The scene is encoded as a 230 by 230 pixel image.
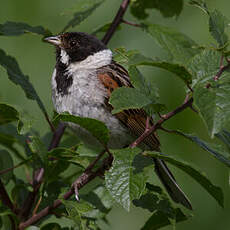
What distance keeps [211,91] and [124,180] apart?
423mm

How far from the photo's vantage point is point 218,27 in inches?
69.4

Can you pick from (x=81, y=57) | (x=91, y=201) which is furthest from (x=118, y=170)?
(x=81, y=57)

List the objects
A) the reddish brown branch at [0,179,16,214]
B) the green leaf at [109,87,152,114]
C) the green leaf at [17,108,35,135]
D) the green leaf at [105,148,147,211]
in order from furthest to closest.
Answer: the reddish brown branch at [0,179,16,214]
the green leaf at [17,108,35,135]
the green leaf at [105,148,147,211]
the green leaf at [109,87,152,114]

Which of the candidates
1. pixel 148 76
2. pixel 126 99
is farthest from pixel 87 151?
pixel 148 76

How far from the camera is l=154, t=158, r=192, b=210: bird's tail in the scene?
263cm

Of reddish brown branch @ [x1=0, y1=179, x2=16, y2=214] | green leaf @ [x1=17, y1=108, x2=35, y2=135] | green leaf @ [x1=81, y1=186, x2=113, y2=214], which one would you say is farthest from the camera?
green leaf @ [x1=81, y1=186, x2=113, y2=214]

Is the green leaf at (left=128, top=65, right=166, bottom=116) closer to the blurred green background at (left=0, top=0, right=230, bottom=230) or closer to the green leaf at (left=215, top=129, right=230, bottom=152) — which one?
the green leaf at (left=215, top=129, right=230, bottom=152)

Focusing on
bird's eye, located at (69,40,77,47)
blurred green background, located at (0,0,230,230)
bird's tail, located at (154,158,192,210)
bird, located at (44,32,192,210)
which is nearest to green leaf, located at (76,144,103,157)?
bird, located at (44,32,192,210)

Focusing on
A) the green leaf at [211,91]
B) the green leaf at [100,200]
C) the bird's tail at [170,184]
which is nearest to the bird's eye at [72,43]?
the bird's tail at [170,184]

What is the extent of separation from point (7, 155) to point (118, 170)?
0.80 meters

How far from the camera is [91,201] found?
7.78 ft

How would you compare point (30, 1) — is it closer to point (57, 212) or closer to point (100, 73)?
point (100, 73)

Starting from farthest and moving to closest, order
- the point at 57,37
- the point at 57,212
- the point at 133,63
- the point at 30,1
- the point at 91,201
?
the point at 30,1
the point at 57,37
the point at 91,201
the point at 57,212
the point at 133,63

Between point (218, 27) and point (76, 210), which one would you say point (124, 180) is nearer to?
point (76, 210)
